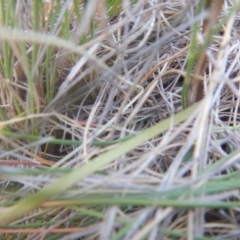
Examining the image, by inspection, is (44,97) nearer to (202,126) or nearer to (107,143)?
(107,143)

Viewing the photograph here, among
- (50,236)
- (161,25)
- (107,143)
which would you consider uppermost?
(161,25)

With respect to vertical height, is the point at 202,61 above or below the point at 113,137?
above

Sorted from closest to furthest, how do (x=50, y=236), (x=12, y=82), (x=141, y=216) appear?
1. (x=141, y=216)
2. (x=50, y=236)
3. (x=12, y=82)

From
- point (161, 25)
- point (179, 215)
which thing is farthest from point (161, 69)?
point (179, 215)
